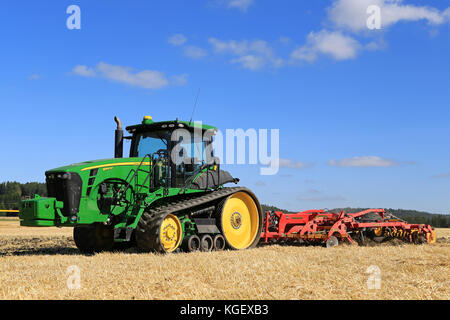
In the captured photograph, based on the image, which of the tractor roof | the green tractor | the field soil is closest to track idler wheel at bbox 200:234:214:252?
the green tractor

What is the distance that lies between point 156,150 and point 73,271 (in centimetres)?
496

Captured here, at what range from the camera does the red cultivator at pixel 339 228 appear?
13.9 metres

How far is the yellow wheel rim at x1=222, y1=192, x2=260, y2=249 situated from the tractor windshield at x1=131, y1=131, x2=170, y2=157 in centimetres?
237

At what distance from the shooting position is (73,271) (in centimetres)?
806

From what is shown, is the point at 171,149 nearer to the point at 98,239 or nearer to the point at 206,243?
the point at 206,243

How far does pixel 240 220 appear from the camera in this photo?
13617mm

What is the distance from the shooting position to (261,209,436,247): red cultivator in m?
13.9

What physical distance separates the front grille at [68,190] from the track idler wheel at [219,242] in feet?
12.0

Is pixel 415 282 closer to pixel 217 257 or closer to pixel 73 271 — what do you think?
pixel 217 257

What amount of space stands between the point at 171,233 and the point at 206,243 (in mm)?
1320
